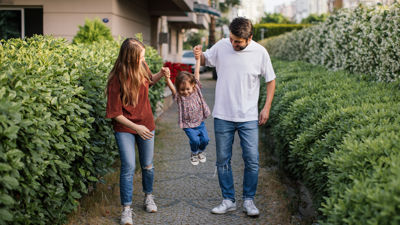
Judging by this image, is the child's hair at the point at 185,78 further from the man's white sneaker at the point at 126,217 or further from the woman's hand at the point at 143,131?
the man's white sneaker at the point at 126,217

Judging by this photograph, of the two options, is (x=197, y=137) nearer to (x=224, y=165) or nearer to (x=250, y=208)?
(x=224, y=165)

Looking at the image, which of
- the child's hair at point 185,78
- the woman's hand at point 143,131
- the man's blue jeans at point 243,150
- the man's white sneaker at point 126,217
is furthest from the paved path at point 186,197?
the child's hair at point 185,78

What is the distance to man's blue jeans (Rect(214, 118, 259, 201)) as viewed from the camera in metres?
4.37

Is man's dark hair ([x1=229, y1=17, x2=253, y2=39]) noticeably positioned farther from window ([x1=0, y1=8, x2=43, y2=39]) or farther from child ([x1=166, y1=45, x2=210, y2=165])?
window ([x1=0, y1=8, x2=43, y2=39])

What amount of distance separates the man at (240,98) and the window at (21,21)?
28.3ft

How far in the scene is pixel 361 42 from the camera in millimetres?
7066

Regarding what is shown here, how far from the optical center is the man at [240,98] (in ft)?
14.1

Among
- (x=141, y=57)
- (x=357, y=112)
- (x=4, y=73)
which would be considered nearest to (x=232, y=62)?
(x=141, y=57)

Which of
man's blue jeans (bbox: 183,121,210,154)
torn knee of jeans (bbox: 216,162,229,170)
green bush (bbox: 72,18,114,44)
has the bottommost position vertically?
torn knee of jeans (bbox: 216,162,229,170)

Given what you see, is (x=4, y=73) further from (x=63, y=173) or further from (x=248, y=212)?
(x=248, y=212)

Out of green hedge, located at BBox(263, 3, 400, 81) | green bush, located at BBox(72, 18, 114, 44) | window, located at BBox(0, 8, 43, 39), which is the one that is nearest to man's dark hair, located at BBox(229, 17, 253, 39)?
green hedge, located at BBox(263, 3, 400, 81)

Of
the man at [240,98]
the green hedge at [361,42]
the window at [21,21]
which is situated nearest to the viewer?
the man at [240,98]

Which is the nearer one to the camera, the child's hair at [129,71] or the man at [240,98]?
the child's hair at [129,71]

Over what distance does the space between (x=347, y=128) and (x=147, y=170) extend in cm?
192
